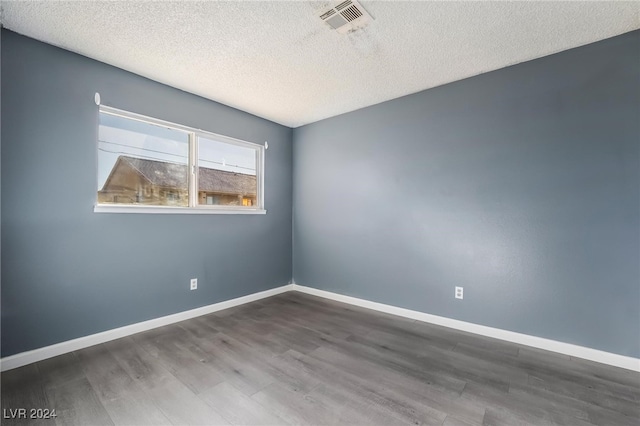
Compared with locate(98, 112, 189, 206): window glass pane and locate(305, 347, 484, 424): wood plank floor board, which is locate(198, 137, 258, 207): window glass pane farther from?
locate(305, 347, 484, 424): wood plank floor board

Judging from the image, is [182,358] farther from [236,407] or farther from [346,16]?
[346,16]

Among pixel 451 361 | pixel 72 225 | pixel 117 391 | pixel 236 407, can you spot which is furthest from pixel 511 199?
pixel 72 225

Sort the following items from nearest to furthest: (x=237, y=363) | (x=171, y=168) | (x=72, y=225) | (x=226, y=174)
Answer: (x=237, y=363), (x=72, y=225), (x=171, y=168), (x=226, y=174)

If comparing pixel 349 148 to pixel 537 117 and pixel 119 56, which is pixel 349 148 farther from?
pixel 119 56

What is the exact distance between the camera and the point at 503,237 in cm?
256

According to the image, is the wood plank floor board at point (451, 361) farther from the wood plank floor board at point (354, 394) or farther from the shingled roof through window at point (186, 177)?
the shingled roof through window at point (186, 177)

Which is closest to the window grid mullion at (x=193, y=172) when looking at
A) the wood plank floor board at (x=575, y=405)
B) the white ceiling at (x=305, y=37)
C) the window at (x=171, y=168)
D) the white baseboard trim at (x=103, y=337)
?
the window at (x=171, y=168)

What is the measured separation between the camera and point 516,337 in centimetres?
247

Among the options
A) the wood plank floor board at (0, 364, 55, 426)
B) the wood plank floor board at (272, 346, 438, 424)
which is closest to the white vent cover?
the wood plank floor board at (272, 346, 438, 424)

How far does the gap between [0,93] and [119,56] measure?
0.86 m

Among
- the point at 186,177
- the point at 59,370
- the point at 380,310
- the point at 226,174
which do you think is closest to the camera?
the point at 59,370

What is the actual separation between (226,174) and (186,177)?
20.9 inches

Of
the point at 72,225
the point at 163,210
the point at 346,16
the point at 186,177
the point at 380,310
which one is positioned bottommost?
the point at 380,310

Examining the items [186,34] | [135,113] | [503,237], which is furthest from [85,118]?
[503,237]
